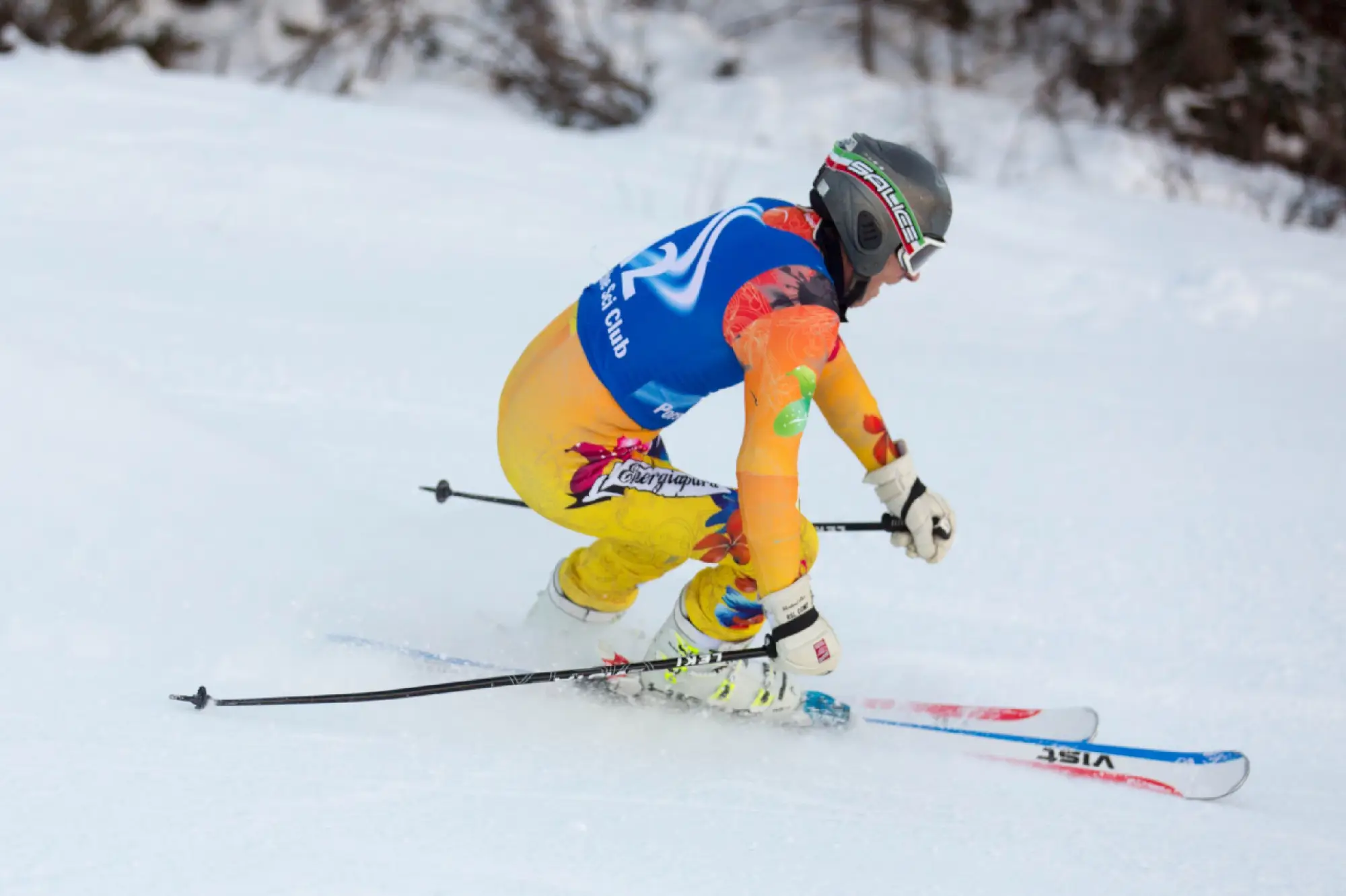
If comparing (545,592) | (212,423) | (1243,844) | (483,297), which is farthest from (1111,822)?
(483,297)

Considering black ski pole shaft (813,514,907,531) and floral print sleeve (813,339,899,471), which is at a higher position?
floral print sleeve (813,339,899,471)

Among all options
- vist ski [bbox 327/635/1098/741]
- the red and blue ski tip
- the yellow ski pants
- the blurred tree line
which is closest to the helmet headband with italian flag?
the yellow ski pants

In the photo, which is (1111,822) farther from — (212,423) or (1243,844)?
(212,423)

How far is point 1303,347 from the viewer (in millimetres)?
6082

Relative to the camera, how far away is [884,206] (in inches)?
106

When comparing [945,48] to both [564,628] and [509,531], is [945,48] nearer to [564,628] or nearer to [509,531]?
[509,531]

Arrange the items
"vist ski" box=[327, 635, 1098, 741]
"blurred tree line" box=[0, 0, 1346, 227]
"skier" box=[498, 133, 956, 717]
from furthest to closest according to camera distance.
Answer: "blurred tree line" box=[0, 0, 1346, 227]
"vist ski" box=[327, 635, 1098, 741]
"skier" box=[498, 133, 956, 717]

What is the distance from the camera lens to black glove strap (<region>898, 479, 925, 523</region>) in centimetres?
322

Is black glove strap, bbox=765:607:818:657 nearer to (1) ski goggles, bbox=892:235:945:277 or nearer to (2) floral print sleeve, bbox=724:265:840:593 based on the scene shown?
(2) floral print sleeve, bbox=724:265:840:593

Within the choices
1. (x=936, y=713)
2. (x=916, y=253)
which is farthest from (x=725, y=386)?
(x=936, y=713)

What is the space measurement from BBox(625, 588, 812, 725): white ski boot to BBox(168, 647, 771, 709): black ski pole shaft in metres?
0.14

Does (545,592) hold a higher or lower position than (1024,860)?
lower

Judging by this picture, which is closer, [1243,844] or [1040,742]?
[1243,844]

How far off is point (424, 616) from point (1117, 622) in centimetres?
212
